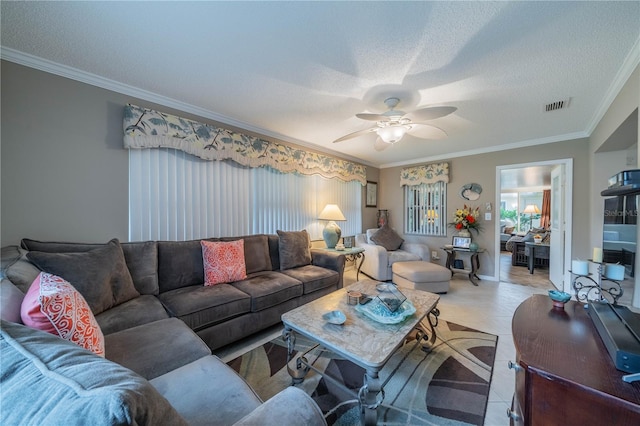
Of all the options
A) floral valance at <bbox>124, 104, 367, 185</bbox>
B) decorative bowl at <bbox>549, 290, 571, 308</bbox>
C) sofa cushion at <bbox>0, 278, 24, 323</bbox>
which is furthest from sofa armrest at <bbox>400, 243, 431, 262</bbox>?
sofa cushion at <bbox>0, 278, 24, 323</bbox>

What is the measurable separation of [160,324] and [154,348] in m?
0.29

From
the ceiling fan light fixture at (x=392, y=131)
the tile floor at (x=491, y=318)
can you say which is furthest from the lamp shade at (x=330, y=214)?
the ceiling fan light fixture at (x=392, y=131)

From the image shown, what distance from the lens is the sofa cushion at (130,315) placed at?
1494 millimetres

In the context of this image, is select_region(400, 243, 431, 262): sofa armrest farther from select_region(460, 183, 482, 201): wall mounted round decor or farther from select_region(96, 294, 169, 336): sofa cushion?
select_region(96, 294, 169, 336): sofa cushion

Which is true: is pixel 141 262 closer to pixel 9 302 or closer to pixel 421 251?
pixel 9 302

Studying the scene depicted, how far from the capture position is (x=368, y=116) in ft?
6.82

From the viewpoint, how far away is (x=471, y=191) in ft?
14.1

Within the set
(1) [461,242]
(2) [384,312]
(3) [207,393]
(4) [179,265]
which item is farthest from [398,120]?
(1) [461,242]

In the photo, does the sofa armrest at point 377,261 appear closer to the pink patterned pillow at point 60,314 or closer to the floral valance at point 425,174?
the floral valance at point 425,174

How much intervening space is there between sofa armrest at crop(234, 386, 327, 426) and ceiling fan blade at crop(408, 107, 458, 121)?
6.62ft

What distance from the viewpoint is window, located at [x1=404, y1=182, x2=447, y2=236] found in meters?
4.70

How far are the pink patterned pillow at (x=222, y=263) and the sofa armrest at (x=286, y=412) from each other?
1759 millimetres

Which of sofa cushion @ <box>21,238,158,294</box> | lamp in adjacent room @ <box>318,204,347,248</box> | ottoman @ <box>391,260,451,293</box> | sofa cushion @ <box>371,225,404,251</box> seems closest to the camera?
sofa cushion @ <box>21,238,158,294</box>

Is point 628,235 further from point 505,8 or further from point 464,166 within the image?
point 464,166
